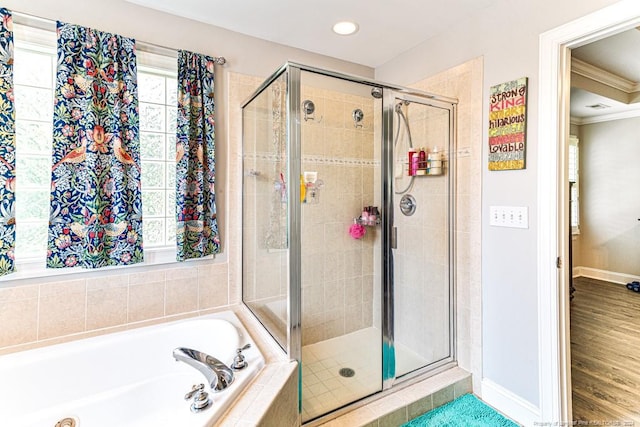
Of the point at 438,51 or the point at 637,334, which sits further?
the point at 637,334

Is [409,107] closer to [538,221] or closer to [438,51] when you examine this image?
[438,51]

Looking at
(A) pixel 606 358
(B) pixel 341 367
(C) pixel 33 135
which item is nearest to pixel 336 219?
(B) pixel 341 367

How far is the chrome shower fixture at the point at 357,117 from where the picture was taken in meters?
2.02

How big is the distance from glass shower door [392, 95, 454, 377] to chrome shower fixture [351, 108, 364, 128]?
282 mm

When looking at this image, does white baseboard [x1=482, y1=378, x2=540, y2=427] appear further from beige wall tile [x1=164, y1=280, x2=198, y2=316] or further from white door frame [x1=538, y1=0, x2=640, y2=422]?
beige wall tile [x1=164, y1=280, x2=198, y2=316]

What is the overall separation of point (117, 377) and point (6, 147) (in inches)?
52.0

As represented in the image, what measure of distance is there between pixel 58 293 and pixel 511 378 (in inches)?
104

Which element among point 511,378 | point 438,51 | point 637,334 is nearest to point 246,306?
point 511,378

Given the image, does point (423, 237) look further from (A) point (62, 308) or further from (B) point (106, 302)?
(A) point (62, 308)

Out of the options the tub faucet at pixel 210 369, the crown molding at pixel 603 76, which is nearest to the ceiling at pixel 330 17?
the crown molding at pixel 603 76

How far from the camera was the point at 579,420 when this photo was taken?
5.62 feet

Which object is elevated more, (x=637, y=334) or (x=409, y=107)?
(x=409, y=107)

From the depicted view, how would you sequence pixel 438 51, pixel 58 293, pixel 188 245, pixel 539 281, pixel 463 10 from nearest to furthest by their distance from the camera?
pixel 539 281, pixel 58 293, pixel 463 10, pixel 188 245, pixel 438 51

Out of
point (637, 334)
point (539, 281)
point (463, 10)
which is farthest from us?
point (637, 334)
